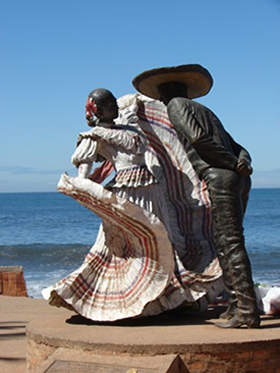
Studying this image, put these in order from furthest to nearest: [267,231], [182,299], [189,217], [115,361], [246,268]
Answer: [267,231]
[189,217]
[182,299]
[246,268]
[115,361]

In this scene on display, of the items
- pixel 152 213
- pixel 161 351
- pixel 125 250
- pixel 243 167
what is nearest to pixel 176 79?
pixel 243 167

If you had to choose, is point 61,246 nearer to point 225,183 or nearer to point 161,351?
point 225,183

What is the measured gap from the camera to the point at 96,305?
582 centimetres

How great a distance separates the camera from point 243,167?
5.64 metres

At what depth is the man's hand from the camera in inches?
222

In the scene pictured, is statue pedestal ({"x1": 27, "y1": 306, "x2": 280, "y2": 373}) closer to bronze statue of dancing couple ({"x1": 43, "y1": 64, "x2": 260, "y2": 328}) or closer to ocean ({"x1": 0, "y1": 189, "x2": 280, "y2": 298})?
bronze statue of dancing couple ({"x1": 43, "y1": 64, "x2": 260, "y2": 328})

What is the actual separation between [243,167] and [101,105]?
143cm

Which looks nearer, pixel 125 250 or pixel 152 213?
pixel 152 213

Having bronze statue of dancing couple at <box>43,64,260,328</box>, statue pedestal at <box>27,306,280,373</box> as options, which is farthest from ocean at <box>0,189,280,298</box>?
statue pedestal at <box>27,306,280,373</box>

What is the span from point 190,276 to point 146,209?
733 millimetres

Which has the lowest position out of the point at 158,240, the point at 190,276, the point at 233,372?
the point at 233,372

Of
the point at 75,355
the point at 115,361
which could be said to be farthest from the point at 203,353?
the point at 75,355

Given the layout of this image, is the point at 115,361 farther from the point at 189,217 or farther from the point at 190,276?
the point at 189,217

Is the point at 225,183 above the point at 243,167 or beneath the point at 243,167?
beneath
